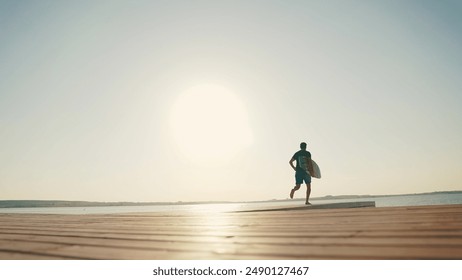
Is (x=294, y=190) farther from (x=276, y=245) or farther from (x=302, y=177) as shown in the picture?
(x=276, y=245)

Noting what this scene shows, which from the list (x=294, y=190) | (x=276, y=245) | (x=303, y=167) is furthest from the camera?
(x=294, y=190)

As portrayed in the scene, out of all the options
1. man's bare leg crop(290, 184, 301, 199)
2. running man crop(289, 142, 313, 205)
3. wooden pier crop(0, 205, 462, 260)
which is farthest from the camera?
man's bare leg crop(290, 184, 301, 199)

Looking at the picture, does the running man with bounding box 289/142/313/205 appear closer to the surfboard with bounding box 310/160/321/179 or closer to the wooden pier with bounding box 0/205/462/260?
the surfboard with bounding box 310/160/321/179

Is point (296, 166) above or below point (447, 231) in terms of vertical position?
above

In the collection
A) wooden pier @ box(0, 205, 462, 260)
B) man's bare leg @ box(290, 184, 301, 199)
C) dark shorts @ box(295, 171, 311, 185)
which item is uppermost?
dark shorts @ box(295, 171, 311, 185)

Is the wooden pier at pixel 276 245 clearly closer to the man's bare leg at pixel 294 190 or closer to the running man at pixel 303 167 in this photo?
the running man at pixel 303 167

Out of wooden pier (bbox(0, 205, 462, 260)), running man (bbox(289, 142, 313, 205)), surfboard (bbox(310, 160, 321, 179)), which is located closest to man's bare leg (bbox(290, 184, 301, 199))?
running man (bbox(289, 142, 313, 205))

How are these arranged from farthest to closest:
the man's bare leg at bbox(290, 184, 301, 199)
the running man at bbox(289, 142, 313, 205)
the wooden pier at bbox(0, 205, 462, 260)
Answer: the man's bare leg at bbox(290, 184, 301, 199), the running man at bbox(289, 142, 313, 205), the wooden pier at bbox(0, 205, 462, 260)

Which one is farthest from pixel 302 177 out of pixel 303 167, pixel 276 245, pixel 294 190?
pixel 276 245

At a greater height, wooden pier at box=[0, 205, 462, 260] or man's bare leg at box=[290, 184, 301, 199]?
man's bare leg at box=[290, 184, 301, 199]
